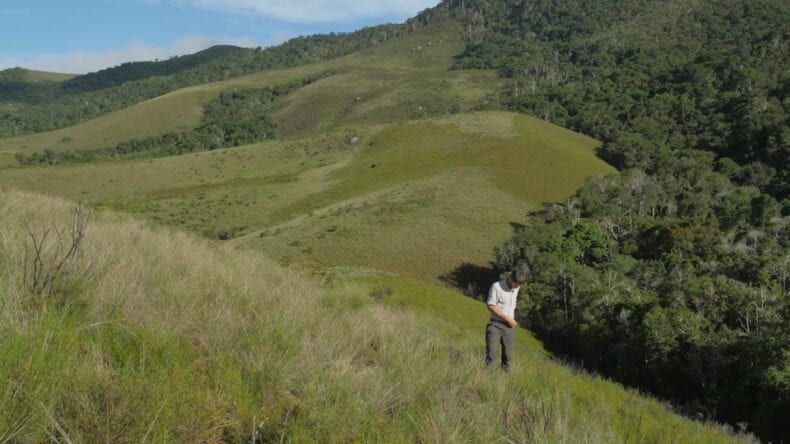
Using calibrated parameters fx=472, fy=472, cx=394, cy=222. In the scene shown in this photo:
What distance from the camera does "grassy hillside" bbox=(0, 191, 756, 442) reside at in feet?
7.59

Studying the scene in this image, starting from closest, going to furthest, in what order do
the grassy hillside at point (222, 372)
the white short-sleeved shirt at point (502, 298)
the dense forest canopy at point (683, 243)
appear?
the grassy hillside at point (222, 372)
the white short-sleeved shirt at point (502, 298)
the dense forest canopy at point (683, 243)

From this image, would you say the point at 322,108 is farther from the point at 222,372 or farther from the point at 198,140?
the point at 222,372

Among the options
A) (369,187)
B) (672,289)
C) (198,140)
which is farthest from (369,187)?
(198,140)

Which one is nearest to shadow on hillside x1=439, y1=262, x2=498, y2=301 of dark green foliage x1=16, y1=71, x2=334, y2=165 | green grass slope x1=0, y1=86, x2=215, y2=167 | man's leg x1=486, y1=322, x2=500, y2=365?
man's leg x1=486, y1=322, x2=500, y2=365

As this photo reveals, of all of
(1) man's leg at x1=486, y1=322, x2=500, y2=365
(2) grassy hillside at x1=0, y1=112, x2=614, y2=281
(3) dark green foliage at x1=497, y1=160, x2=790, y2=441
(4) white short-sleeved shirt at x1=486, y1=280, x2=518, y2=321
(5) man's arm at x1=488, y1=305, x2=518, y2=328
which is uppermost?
(4) white short-sleeved shirt at x1=486, y1=280, x2=518, y2=321

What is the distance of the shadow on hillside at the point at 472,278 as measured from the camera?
45.0 m

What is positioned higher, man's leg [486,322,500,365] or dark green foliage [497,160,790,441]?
man's leg [486,322,500,365]

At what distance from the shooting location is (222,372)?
3053mm

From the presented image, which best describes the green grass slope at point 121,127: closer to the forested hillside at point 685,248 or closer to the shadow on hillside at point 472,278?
the forested hillside at point 685,248

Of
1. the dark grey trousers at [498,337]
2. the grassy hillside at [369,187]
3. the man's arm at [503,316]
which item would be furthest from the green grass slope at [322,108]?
the dark grey trousers at [498,337]

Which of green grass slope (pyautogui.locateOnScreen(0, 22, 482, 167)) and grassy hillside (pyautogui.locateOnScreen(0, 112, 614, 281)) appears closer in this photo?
grassy hillside (pyautogui.locateOnScreen(0, 112, 614, 281))

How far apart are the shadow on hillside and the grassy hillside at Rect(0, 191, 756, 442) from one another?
40.0 metres

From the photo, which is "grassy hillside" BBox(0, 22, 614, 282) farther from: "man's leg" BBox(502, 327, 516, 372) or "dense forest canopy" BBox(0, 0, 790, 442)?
"man's leg" BBox(502, 327, 516, 372)

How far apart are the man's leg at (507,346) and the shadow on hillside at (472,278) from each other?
123 feet
